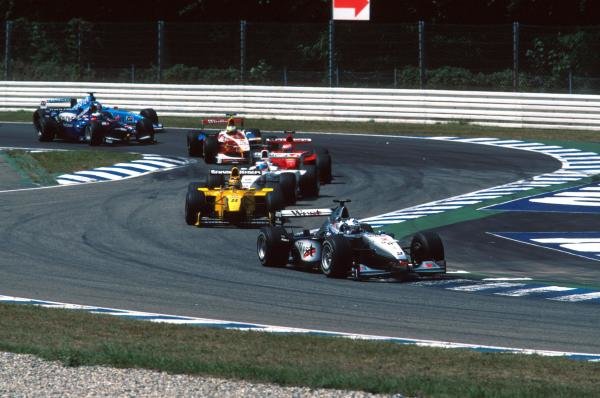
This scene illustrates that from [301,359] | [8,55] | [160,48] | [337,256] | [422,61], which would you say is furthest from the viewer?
[8,55]

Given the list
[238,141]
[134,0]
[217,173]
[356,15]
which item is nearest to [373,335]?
[217,173]

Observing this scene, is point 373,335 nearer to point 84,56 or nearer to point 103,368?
point 103,368

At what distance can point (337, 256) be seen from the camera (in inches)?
637

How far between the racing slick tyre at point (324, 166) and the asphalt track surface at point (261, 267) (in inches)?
10.8

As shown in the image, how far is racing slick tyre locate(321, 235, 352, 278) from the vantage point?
16.2 meters

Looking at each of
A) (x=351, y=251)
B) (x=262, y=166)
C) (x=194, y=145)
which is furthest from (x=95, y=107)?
(x=351, y=251)

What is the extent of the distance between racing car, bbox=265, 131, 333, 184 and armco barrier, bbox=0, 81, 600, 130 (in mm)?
10543

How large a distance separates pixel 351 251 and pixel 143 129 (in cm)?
1709

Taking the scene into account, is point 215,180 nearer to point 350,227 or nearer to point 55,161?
point 350,227

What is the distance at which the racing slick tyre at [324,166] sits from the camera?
2598cm

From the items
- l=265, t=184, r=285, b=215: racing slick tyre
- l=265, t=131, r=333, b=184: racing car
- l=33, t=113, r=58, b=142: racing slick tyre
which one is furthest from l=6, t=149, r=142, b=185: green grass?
l=265, t=184, r=285, b=215: racing slick tyre

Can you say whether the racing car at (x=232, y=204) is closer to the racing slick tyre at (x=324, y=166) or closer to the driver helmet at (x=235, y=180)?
the driver helmet at (x=235, y=180)

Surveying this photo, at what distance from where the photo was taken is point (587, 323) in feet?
43.6

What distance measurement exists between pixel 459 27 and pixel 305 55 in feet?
16.6
